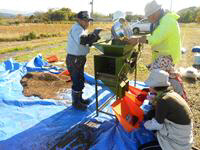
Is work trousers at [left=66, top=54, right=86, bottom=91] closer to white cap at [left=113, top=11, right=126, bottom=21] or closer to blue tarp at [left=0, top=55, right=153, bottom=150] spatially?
blue tarp at [left=0, top=55, right=153, bottom=150]

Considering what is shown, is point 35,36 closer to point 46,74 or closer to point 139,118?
point 46,74

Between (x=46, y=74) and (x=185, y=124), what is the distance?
3.78 meters

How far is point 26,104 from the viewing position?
3.59m

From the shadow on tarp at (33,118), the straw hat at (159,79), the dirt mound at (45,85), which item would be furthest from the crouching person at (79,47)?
the straw hat at (159,79)

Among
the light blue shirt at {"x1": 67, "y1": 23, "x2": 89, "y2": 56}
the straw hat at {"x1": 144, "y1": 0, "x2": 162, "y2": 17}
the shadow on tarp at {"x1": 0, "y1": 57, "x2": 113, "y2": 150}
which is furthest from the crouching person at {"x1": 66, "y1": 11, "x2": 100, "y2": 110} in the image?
the straw hat at {"x1": 144, "y1": 0, "x2": 162, "y2": 17}

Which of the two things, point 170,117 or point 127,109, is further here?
point 127,109

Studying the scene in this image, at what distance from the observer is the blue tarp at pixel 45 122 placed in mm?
2568

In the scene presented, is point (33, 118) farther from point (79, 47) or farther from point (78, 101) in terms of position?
point (79, 47)

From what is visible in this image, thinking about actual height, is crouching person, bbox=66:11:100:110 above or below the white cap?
below

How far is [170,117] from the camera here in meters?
1.92

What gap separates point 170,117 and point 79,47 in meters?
1.83

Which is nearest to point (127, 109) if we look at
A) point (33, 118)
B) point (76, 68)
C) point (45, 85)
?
point (76, 68)

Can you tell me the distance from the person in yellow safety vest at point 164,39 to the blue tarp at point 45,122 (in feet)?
3.27

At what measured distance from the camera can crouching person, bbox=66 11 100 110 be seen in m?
2.92
